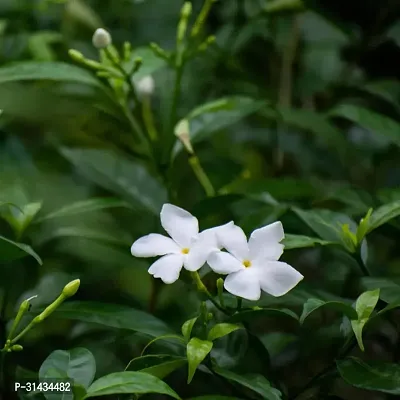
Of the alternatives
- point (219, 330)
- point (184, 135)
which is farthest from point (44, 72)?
point (219, 330)

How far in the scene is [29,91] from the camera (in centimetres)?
106

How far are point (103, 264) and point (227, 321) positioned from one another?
1.13 ft

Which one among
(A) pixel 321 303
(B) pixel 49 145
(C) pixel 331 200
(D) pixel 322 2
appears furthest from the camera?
(D) pixel 322 2

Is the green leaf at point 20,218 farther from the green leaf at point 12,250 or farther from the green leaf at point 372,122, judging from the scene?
the green leaf at point 372,122

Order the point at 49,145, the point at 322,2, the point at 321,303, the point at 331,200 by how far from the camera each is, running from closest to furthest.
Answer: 1. the point at 321,303
2. the point at 331,200
3. the point at 49,145
4. the point at 322,2

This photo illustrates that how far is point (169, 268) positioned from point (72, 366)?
121 mm

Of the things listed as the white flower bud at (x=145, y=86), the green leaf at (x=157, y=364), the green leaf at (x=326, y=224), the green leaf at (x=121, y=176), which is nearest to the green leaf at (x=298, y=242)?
the green leaf at (x=326, y=224)

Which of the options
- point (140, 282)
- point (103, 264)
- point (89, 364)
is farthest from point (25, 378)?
point (140, 282)

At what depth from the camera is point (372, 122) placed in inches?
35.2

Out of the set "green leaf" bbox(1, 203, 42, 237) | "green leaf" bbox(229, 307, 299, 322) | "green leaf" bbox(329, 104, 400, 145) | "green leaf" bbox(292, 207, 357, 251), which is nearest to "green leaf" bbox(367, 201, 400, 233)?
"green leaf" bbox(292, 207, 357, 251)

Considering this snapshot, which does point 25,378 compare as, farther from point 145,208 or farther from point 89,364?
point 145,208

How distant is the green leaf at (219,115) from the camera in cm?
89

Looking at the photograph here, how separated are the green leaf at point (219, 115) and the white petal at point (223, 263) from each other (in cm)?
35

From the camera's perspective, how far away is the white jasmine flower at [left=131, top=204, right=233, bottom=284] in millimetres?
571
